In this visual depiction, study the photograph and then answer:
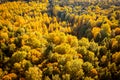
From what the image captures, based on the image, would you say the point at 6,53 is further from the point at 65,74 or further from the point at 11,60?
the point at 65,74

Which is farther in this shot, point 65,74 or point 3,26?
point 3,26

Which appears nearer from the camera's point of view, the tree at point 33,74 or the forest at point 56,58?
the tree at point 33,74

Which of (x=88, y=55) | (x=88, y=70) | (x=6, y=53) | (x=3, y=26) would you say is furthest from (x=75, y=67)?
(x=3, y=26)

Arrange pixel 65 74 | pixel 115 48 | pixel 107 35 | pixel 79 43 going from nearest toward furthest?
pixel 65 74
pixel 115 48
pixel 79 43
pixel 107 35

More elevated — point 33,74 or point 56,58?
point 56,58

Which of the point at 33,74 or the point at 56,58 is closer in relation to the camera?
the point at 33,74

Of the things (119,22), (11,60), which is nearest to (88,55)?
(11,60)

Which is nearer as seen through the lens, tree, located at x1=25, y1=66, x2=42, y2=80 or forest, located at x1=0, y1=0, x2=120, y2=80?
tree, located at x1=25, y1=66, x2=42, y2=80

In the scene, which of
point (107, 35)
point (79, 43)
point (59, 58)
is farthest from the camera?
point (107, 35)

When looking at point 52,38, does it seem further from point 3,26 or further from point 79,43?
point 3,26
